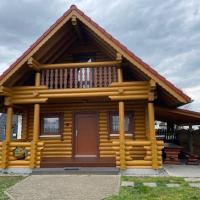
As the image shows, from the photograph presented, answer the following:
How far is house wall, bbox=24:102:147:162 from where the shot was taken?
11039mm

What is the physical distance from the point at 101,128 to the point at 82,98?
5.71 ft

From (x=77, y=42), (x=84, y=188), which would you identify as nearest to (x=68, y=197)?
(x=84, y=188)

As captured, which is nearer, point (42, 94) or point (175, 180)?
point (175, 180)

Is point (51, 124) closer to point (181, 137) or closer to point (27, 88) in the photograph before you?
point (27, 88)

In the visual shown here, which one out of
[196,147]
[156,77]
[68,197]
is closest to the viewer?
[68,197]

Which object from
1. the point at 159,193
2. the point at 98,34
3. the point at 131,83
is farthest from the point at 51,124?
the point at 159,193

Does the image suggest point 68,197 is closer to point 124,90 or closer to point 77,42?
point 124,90

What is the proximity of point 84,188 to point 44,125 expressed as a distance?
5459 mm

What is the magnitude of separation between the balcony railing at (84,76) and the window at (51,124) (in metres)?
2.07

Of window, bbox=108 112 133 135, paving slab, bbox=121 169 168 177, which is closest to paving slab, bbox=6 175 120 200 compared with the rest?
paving slab, bbox=121 169 168 177

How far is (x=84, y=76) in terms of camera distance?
9.77m

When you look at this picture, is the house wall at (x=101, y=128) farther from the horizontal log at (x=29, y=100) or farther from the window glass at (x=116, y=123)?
the horizontal log at (x=29, y=100)

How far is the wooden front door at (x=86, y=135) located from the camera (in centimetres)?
1117

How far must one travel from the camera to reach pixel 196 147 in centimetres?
1388
